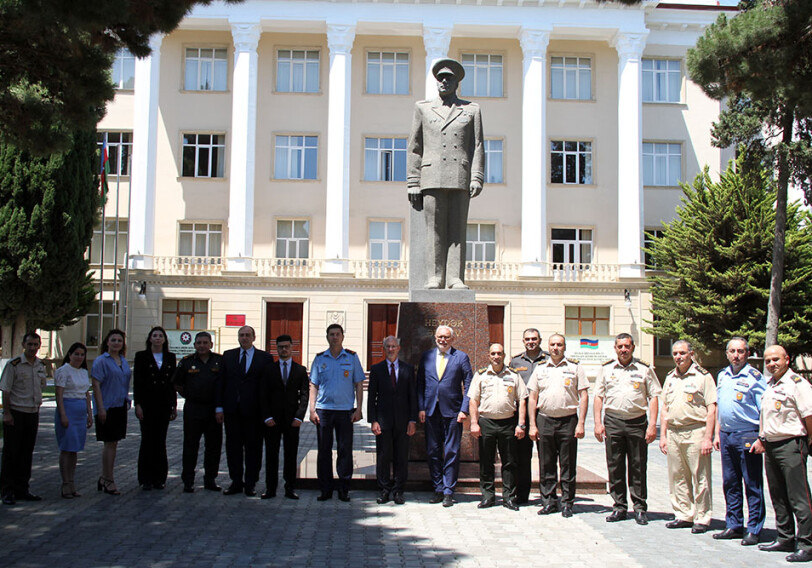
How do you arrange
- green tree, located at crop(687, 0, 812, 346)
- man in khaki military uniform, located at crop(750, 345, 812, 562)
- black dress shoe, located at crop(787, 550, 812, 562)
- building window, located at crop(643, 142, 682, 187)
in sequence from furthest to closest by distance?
1. building window, located at crop(643, 142, 682, 187)
2. green tree, located at crop(687, 0, 812, 346)
3. man in khaki military uniform, located at crop(750, 345, 812, 562)
4. black dress shoe, located at crop(787, 550, 812, 562)

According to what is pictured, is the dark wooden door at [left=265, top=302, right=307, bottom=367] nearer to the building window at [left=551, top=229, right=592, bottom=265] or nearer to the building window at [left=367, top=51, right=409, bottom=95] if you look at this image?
the building window at [left=367, top=51, right=409, bottom=95]

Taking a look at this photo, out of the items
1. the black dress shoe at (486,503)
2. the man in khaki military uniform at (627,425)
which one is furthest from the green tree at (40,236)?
the man in khaki military uniform at (627,425)

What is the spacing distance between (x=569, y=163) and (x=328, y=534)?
29.7 metres

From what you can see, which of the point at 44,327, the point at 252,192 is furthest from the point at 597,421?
the point at 252,192

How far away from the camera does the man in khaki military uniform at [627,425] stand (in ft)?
26.0

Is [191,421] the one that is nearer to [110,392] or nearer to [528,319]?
[110,392]

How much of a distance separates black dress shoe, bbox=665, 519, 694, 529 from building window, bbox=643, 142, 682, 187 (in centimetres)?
2935

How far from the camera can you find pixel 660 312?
95.0 feet

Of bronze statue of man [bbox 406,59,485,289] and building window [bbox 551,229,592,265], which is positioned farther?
building window [bbox 551,229,592,265]

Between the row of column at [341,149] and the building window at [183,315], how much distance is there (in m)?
1.89

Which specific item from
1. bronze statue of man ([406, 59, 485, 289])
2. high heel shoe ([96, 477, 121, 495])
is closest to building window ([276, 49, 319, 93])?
bronze statue of man ([406, 59, 485, 289])

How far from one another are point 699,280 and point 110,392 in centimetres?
2214

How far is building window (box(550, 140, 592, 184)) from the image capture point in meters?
34.8

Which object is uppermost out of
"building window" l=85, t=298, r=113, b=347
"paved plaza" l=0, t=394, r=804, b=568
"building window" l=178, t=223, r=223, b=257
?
"building window" l=178, t=223, r=223, b=257
